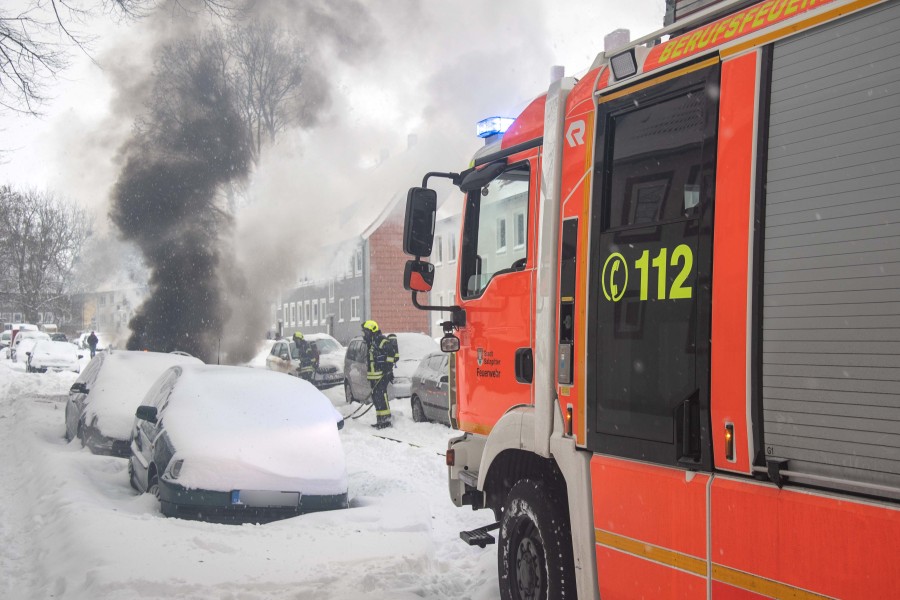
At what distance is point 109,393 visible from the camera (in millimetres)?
10023

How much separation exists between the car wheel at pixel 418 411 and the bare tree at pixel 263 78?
14.5 meters

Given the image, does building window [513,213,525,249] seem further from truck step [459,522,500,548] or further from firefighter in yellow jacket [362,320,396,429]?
firefighter in yellow jacket [362,320,396,429]

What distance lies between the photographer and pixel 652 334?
3.12 meters

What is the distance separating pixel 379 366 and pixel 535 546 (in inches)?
410

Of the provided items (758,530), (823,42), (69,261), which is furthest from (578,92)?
(69,261)

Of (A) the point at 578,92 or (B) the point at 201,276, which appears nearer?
(A) the point at 578,92

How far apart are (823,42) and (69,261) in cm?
5777

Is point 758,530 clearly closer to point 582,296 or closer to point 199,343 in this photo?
point 582,296

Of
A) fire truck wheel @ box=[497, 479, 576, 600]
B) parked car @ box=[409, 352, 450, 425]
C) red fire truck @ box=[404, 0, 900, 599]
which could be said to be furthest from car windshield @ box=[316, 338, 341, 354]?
red fire truck @ box=[404, 0, 900, 599]

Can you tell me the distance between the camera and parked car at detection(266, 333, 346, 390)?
787 inches

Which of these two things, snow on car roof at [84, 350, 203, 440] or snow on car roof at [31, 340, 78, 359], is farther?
snow on car roof at [31, 340, 78, 359]

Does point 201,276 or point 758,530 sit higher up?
point 201,276

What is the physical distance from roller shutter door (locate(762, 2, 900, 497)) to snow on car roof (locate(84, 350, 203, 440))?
26.7ft

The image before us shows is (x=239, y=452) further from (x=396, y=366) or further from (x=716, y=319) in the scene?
(x=396, y=366)
